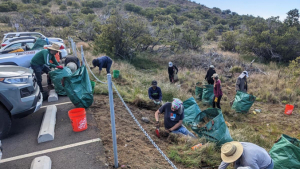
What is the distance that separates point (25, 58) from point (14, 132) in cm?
444

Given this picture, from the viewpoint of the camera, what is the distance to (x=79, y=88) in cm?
496

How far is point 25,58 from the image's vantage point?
7754mm

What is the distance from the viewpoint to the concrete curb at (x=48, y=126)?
392cm

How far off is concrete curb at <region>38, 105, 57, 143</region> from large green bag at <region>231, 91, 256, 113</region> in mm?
6191

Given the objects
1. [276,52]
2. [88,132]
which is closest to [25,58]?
[88,132]

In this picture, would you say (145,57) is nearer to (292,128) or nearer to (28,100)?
(292,128)

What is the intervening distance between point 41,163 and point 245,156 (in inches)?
126

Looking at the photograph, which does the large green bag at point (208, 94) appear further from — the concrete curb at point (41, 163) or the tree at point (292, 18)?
the tree at point (292, 18)

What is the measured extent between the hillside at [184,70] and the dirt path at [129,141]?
17 millimetres

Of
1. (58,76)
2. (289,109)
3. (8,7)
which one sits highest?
(8,7)

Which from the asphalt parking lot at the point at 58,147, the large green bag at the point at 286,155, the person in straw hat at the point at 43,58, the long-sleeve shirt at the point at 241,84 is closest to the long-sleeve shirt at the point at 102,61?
the person in straw hat at the point at 43,58

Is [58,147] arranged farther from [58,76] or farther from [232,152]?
[232,152]

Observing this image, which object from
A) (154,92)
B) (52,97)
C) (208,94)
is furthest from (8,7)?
(208,94)

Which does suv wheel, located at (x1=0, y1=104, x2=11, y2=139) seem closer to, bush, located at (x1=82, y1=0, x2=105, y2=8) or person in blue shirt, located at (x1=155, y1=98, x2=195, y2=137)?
person in blue shirt, located at (x1=155, y1=98, x2=195, y2=137)
